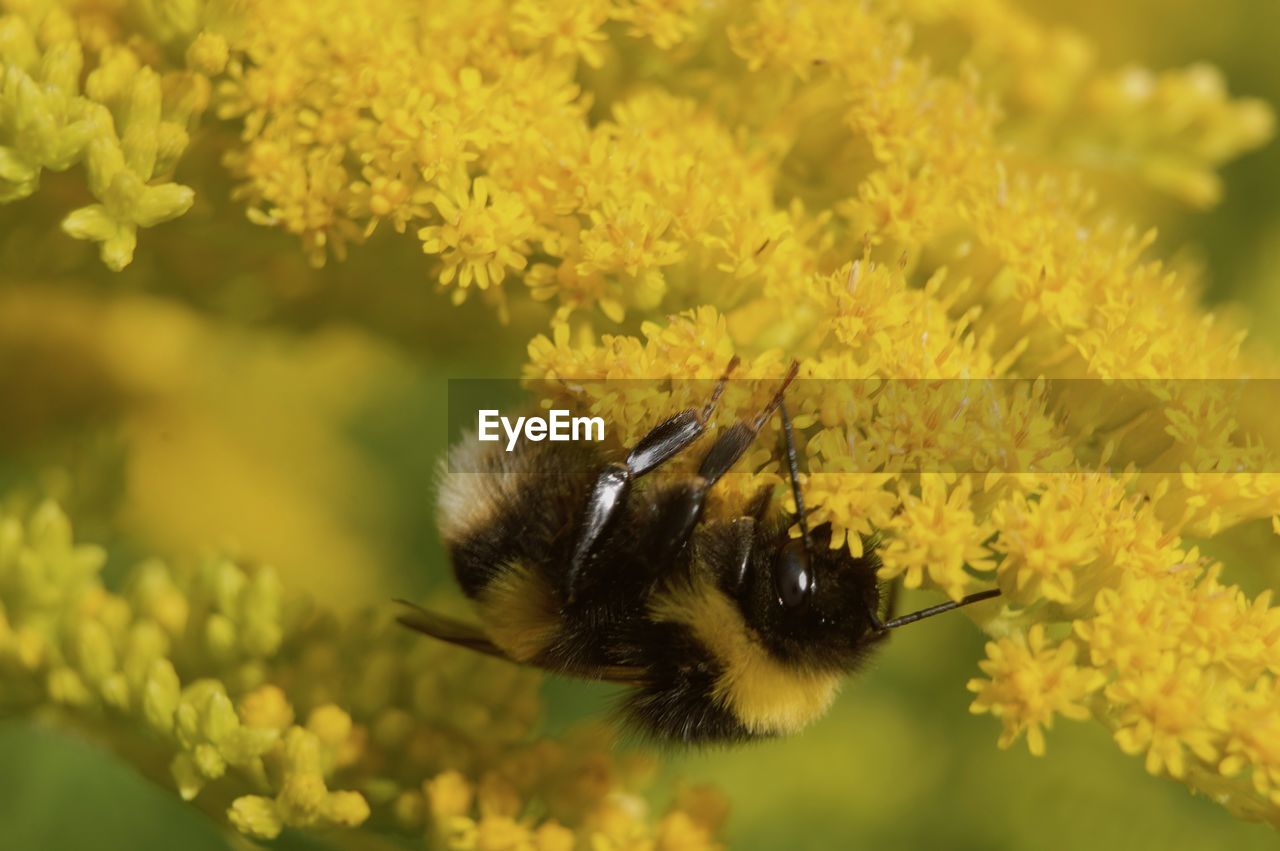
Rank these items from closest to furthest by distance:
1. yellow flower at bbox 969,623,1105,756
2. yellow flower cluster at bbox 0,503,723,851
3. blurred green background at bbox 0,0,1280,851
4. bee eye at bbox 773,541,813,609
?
yellow flower at bbox 969,623,1105,756 → bee eye at bbox 773,541,813,609 → yellow flower cluster at bbox 0,503,723,851 → blurred green background at bbox 0,0,1280,851

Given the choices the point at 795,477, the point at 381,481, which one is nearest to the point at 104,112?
the point at 795,477

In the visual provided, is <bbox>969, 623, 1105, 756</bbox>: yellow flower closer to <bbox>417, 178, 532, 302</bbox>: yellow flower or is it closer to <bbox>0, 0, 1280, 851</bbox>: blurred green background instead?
<bbox>0, 0, 1280, 851</bbox>: blurred green background

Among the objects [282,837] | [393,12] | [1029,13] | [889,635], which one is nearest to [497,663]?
[282,837]

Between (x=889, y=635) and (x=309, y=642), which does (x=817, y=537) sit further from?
(x=309, y=642)

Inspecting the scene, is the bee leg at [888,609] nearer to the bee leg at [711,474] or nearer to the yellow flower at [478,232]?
the bee leg at [711,474]

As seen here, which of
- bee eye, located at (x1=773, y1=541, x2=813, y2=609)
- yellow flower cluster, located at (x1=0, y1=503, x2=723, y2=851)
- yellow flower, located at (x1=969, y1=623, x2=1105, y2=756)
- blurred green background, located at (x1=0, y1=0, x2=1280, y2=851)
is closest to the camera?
yellow flower, located at (x1=969, y1=623, x2=1105, y2=756)

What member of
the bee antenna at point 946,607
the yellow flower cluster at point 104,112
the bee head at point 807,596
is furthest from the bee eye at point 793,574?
the yellow flower cluster at point 104,112

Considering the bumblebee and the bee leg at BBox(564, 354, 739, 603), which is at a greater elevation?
the bee leg at BBox(564, 354, 739, 603)

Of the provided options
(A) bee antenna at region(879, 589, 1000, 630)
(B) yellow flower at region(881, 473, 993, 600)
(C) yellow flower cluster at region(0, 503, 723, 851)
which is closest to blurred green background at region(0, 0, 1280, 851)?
(C) yellow flower cluster at region(0, 503, 723, 851)
